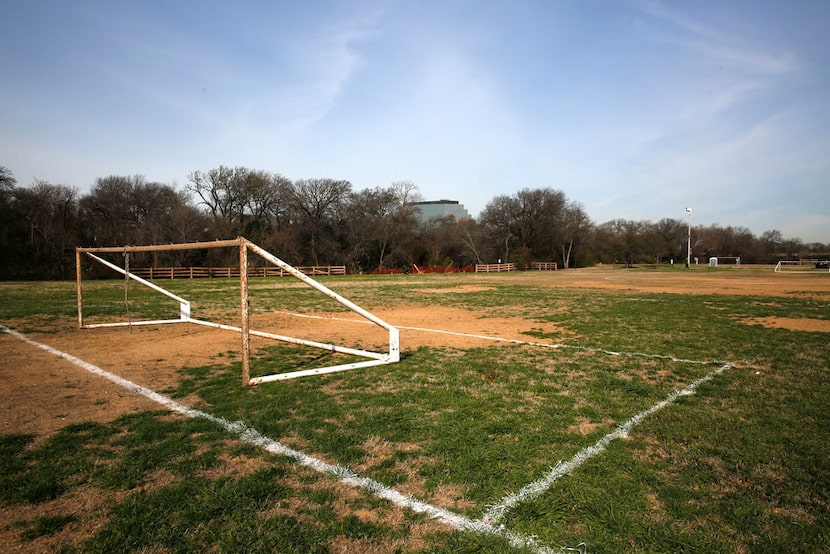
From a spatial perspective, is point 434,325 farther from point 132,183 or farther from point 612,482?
point 132,183

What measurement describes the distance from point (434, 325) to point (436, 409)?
672 cm

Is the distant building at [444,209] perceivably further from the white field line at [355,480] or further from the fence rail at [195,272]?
the white field line at [355,480]

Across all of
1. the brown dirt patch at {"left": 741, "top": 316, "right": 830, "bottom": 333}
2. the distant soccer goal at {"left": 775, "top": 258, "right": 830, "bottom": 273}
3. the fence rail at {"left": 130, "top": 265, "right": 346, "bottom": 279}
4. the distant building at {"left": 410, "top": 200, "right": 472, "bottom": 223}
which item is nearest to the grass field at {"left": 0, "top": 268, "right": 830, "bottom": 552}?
the brown dirt patch at {"left": 741, "top": 316, "right": 830, "bottom": 333}

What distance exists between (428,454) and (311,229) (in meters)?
54.6

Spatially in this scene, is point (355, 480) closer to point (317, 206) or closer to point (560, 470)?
point (560, 470)

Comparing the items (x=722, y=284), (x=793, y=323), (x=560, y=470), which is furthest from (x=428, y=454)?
(x=722, y=284)

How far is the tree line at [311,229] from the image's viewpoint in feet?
133

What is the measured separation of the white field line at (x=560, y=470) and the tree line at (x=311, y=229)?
4520 cm

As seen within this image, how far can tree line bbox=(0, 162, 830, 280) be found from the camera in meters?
40.6

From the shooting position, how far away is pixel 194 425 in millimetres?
4250

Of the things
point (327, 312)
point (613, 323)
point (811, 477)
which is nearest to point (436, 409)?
point (811, 477)

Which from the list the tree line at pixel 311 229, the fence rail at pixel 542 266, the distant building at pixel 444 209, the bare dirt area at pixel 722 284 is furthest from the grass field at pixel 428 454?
the distant building at pixel 444 209

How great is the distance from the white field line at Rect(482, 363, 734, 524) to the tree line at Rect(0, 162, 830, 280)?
45199 millimetres

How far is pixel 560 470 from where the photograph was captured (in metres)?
3.36
